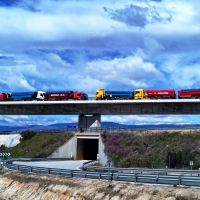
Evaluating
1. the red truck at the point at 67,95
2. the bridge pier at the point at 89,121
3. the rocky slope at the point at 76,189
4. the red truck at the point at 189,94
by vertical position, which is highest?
the red truck at the point at 67,95

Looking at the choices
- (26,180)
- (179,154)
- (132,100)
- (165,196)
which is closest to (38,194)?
(26,180)

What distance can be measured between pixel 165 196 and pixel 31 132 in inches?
2217

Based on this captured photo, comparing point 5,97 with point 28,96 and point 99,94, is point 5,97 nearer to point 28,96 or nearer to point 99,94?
point 28,96

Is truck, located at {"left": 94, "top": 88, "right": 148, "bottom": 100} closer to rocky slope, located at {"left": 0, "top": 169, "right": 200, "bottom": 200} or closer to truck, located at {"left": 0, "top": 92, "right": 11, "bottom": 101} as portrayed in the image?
truck, located at {"left": 0, "top": 92, "right": 11, "bottom": 101}

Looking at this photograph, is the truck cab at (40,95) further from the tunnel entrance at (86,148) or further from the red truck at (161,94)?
the red truck at (161,94)

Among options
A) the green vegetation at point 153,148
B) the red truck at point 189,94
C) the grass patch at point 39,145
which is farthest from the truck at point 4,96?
the red truck at point 189,94

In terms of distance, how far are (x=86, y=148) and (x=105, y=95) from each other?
13.0m

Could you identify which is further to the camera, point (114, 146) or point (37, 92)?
point (37, 92)

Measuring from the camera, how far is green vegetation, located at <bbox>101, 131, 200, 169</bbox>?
44.6m

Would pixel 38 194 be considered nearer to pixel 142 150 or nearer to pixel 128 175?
pixel 128 175

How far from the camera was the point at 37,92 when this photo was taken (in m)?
83.2

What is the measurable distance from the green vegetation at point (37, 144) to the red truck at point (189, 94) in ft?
69.7

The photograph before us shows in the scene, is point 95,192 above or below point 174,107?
below

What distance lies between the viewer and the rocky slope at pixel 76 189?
76.2ft
